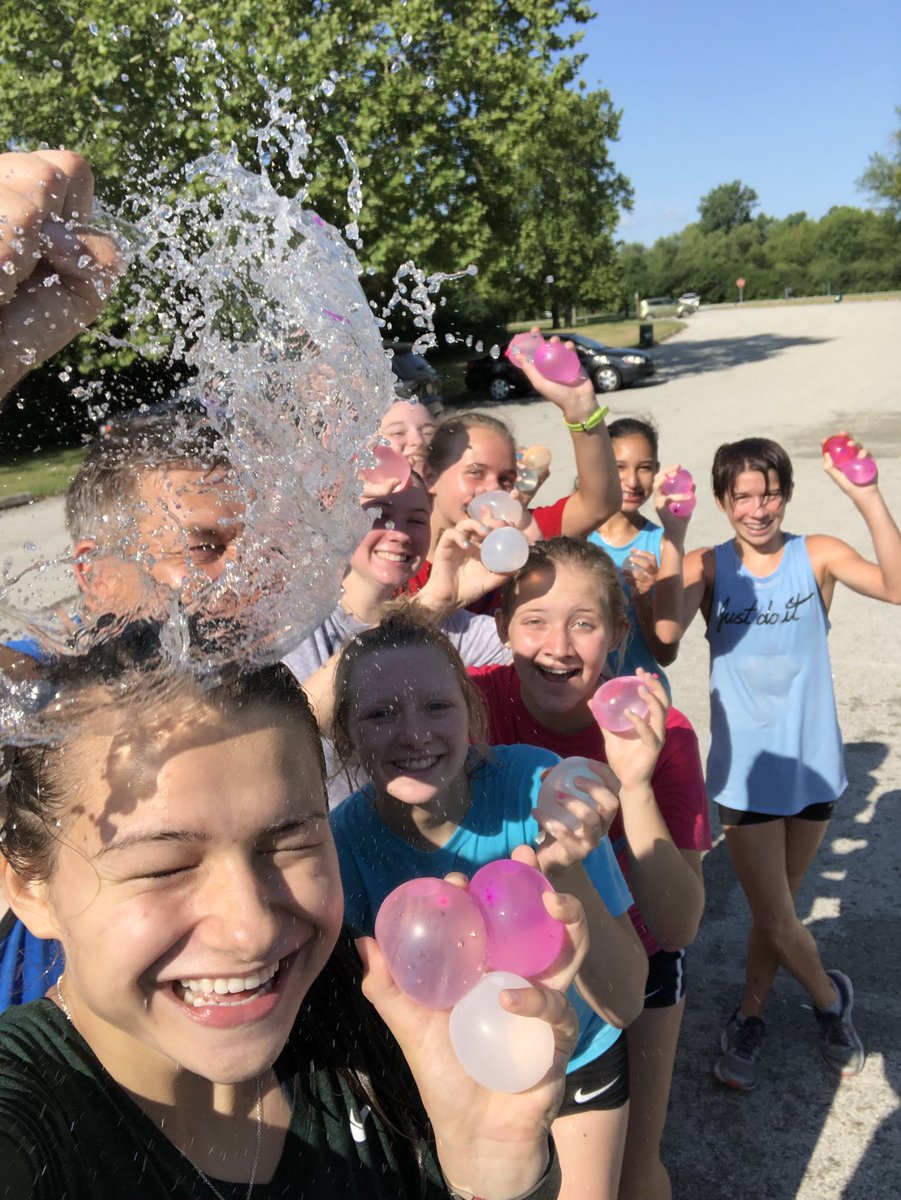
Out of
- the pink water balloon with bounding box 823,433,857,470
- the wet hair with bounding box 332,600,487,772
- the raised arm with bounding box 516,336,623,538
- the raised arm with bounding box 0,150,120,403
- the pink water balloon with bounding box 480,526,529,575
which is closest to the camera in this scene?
the raised arm with bounding box 0,150,120,403

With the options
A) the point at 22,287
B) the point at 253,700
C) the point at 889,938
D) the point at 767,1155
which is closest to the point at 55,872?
the point at 253,700

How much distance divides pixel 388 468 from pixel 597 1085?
5.50ft

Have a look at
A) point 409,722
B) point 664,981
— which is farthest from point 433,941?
point 664,981

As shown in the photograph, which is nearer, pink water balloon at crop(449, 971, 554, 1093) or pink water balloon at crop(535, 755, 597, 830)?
pink water balloon at crop(449, 971, 554, 1093)

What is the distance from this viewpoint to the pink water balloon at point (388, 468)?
2.77 meters

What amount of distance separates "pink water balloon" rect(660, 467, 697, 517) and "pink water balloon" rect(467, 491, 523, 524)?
2.77ft

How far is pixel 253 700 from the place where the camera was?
1.42m

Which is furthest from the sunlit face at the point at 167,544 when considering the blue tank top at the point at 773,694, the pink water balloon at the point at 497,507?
the blue tank top at the point at 773,694

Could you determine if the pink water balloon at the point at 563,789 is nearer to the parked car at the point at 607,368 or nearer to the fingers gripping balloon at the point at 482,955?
the fingers gripping balloon at the point at 482,955

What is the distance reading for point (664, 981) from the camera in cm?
265

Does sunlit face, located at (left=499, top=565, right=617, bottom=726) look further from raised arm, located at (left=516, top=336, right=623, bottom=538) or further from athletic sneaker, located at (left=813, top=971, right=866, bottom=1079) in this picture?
athletic sneaker, located at (left=813, top=971, right=866, bottom=1079)

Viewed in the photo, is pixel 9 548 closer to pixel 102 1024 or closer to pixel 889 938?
pixel 102 1024

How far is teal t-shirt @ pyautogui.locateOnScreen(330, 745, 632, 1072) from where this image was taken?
2133 mm

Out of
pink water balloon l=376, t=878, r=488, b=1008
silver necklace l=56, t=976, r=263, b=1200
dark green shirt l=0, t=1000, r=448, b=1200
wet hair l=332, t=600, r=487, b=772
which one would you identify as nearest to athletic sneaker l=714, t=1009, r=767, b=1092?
wet hair l=332, t=600, r=487, b=772
